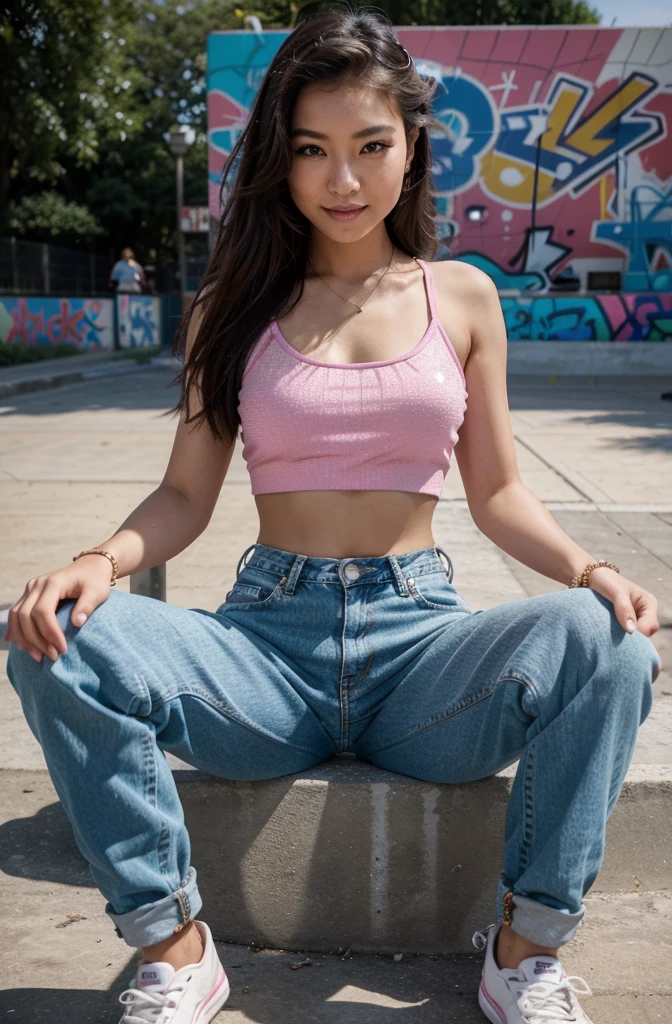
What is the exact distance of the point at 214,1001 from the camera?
199cm

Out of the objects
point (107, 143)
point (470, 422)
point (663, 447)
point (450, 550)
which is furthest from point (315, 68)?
point (107, 143)

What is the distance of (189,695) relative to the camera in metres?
1.98

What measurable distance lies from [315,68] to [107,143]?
120 feet

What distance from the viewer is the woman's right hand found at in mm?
1854

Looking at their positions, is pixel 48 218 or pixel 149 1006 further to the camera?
pixel 48 218

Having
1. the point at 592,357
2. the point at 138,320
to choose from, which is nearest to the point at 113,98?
the point at 138,320

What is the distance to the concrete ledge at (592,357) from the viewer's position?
709 inches

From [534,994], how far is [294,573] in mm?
845

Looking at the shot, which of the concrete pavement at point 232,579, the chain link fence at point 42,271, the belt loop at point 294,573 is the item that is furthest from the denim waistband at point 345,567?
the chain link fence at point 42,271

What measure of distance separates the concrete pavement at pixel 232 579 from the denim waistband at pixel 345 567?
1.60 feet

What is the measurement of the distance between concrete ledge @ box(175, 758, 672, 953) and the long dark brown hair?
29.7 inches

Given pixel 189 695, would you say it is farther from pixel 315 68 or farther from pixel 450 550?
pixel 450 550

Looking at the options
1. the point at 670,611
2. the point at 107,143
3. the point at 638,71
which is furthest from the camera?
the point at 107,143

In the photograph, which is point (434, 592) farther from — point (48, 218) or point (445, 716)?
point (48, 218)
